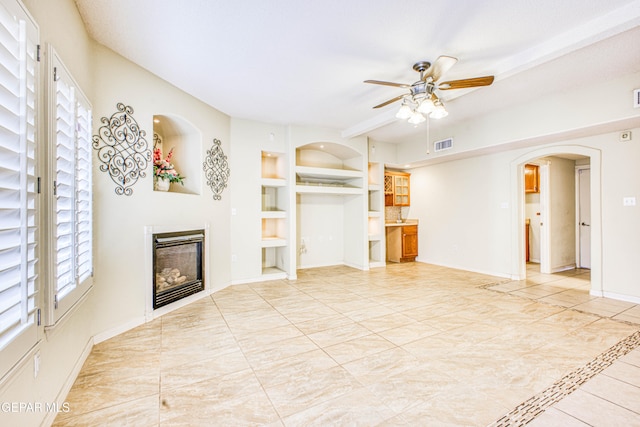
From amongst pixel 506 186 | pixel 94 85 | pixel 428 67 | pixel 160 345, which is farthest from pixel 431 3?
pixel 506 186

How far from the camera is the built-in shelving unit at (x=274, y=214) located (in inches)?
214

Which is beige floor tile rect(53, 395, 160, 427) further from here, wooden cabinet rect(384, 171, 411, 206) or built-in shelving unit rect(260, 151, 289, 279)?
wooden cabinet rect(384, 171, 411, 206)

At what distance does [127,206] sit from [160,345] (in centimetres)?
148

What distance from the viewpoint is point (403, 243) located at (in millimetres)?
7129

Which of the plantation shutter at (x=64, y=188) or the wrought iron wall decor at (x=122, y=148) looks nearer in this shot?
the plantation shutter at (x=64, y=188)

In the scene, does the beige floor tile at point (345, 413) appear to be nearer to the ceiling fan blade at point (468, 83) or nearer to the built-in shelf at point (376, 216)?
the ceiling fan blade at point (468, 83)

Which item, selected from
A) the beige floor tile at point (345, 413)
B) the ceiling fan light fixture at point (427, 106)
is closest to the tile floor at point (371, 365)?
the beige floor tile at point (345, 413)

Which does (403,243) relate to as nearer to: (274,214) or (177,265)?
(274,214)

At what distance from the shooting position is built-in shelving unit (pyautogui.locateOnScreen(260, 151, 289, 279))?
5441 millimetres

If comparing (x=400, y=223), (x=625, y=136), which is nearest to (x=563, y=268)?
(x=625, y=136)

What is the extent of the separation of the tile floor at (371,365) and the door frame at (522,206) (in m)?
0.61

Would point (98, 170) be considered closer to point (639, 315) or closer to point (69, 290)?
point (69, 290)

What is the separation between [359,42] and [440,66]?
0.81 meters

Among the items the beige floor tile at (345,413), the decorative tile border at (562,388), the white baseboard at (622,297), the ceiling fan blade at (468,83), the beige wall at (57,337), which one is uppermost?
the ceiling fan blade at (468,83)
